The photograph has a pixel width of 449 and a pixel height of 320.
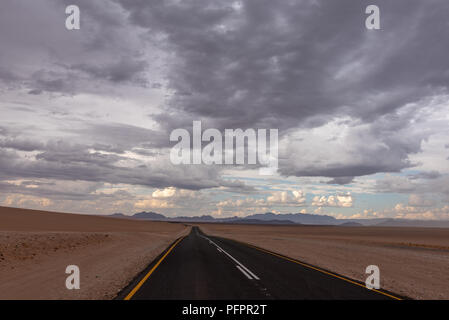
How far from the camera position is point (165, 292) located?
9.74 m

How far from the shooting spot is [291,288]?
10500 mm
